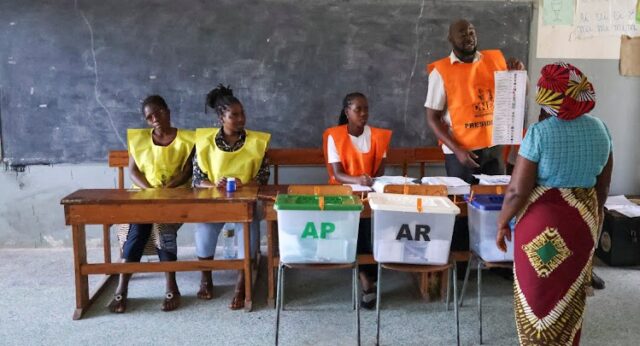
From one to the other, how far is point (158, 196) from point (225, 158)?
0.54 m

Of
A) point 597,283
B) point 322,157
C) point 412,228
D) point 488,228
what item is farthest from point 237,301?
point 597,283

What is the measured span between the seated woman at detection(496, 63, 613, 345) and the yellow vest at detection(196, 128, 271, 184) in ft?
5.51

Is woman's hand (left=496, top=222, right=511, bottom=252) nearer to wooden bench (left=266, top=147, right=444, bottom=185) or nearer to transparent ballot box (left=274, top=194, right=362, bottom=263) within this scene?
transparent ballot box (left=274, top=194, right=362, bottom=263)

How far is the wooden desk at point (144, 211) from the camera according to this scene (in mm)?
2844

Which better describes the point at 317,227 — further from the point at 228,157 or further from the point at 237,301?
the point at 228,157

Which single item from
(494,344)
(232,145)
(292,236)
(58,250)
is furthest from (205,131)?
(494,344)

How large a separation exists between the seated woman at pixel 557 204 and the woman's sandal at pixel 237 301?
1607 mm

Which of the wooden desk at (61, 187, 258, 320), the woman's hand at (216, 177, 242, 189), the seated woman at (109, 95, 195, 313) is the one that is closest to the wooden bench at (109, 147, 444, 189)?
the seated woman at (109, 95, 195, 313)

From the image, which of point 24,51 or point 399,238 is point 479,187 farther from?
point 24,51

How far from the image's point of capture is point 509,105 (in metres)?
3.25

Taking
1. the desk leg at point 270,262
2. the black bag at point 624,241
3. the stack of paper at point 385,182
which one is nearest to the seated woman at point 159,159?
the desk leg at point 270,262

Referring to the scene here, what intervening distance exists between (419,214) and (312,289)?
124 centimetres

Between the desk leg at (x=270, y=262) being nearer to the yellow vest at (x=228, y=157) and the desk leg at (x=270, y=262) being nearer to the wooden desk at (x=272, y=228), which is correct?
the wooden desk at (x=272, y=228)

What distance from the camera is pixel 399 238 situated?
248 cm
